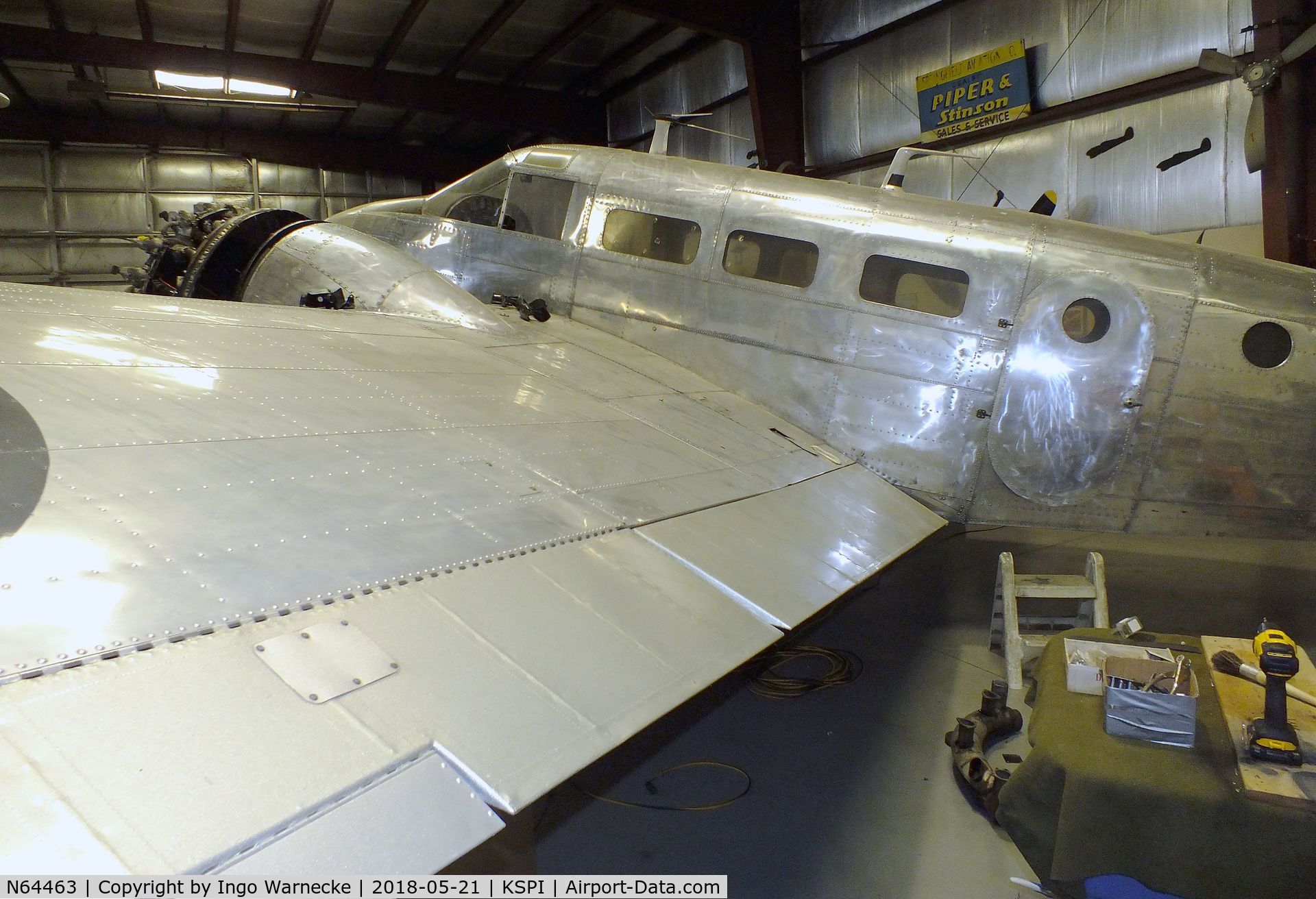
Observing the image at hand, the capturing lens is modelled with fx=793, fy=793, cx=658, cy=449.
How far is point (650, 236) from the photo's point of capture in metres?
6.48

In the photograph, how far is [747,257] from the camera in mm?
6105

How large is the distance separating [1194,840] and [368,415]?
3.63 meters

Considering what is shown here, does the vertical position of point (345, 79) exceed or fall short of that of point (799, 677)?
it exceeds it

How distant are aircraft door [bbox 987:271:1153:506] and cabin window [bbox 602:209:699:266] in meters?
2.50

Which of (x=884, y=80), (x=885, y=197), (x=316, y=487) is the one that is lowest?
(x=316, y=487)

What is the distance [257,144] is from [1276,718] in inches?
1039

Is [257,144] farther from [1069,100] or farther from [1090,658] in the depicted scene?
[1090,658]

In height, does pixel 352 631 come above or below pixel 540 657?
above

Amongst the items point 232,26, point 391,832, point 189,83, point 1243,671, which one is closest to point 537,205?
point 1243,671

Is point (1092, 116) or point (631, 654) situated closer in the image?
point (631, 654)

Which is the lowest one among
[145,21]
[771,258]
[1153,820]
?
[1153,820]

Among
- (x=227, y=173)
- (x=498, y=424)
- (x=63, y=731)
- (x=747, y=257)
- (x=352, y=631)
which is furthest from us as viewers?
(x=227, y=173)

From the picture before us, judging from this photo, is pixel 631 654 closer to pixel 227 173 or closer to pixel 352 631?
pixel 352 631

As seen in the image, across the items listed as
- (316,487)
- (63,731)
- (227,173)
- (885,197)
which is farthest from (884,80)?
(227,173)
